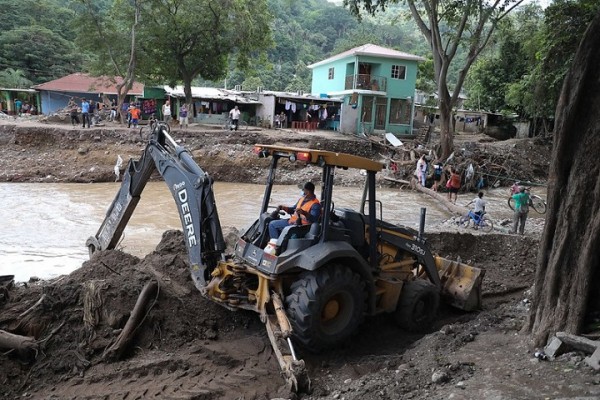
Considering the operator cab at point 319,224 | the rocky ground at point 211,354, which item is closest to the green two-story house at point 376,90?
the rocky ground at point 211,354

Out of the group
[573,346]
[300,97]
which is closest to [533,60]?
[300,97]

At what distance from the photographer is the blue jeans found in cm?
611

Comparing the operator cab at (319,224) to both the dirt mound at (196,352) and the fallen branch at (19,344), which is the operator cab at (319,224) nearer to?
the dirt mound at (196,352)

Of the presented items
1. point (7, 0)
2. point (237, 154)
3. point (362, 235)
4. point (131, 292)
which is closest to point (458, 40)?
point (237, 154)

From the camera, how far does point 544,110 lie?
28.8 m

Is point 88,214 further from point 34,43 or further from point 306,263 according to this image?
point 34,43

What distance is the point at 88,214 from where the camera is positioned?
54.2 ft

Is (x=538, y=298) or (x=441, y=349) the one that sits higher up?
(x=538, y=298)

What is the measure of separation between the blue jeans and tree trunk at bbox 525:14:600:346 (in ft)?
9.71

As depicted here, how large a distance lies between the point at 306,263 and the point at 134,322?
6.87ft

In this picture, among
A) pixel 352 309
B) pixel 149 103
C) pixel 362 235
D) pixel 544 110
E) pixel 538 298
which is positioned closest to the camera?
pixel 538 298

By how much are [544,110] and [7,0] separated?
45096mm

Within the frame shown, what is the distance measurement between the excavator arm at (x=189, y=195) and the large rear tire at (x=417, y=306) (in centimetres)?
253

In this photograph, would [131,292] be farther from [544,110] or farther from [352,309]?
[544,110]
